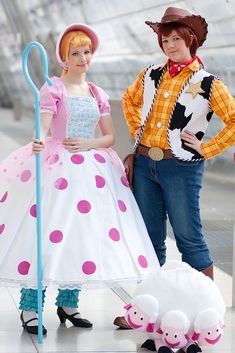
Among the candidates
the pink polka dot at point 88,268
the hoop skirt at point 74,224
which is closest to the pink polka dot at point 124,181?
the hoop skirt at point 74,224

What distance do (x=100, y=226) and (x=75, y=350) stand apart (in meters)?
0.53

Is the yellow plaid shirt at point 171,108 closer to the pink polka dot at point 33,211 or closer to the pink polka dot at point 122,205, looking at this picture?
the pink polka dot at point 122,205

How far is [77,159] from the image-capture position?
4461mm

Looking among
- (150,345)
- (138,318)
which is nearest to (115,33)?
(150,345)

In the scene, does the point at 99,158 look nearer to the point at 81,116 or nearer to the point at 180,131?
the point at 81,116

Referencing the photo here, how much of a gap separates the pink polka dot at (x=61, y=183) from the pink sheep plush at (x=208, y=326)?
824 mm

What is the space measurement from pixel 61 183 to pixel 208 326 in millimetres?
900

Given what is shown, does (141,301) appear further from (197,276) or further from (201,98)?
Answer: (201,98)

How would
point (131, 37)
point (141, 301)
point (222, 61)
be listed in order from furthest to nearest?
point (131, 37) < point (222, 61) < point (141, 301)

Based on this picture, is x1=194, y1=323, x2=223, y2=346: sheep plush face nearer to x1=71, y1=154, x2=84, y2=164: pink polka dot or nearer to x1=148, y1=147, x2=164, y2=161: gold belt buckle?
x1=148, y1=147, x2=164, y2=161: gold belt buckle

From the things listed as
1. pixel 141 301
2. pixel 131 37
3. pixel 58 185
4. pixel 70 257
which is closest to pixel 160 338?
pixel 141 301

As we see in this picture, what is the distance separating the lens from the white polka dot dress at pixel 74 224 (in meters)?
4.22

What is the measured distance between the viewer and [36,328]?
442 centimetres

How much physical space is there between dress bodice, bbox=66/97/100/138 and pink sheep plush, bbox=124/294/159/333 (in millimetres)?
847
